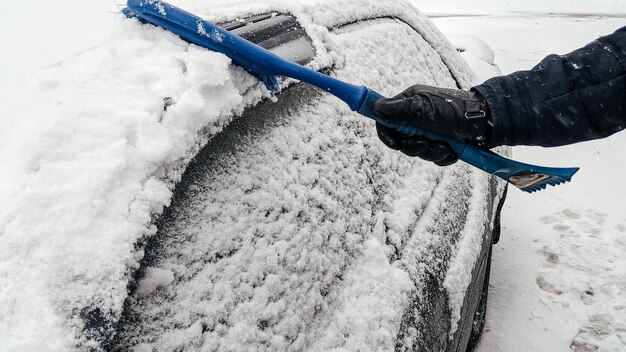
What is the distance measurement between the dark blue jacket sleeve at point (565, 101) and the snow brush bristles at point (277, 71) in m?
0.11

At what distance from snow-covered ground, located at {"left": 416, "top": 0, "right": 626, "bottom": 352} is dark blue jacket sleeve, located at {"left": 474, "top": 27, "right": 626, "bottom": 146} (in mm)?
1246

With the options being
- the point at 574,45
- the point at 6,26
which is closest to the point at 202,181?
the point at 6,26

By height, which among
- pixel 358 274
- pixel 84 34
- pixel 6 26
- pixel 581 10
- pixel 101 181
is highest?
pixel 101 181

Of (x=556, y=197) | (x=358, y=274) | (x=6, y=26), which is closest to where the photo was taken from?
(x=358, y=274)

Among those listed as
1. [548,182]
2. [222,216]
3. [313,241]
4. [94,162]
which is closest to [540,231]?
[548,182]

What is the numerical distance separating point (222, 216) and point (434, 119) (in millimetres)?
731

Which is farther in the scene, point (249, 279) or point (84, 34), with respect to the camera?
point (84, 34)

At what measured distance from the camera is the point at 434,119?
128 cm

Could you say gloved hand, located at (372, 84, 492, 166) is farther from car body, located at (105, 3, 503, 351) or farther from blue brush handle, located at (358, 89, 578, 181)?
car body, located at (105, 3, 503, 351)

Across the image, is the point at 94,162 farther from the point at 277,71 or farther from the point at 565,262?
the point at 565,262

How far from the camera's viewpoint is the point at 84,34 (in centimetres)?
142

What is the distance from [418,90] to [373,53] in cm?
40

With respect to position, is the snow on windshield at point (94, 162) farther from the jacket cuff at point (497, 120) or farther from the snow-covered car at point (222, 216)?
the jacket cuff at point (497, 120)

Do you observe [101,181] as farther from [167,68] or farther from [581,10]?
[581,10]
